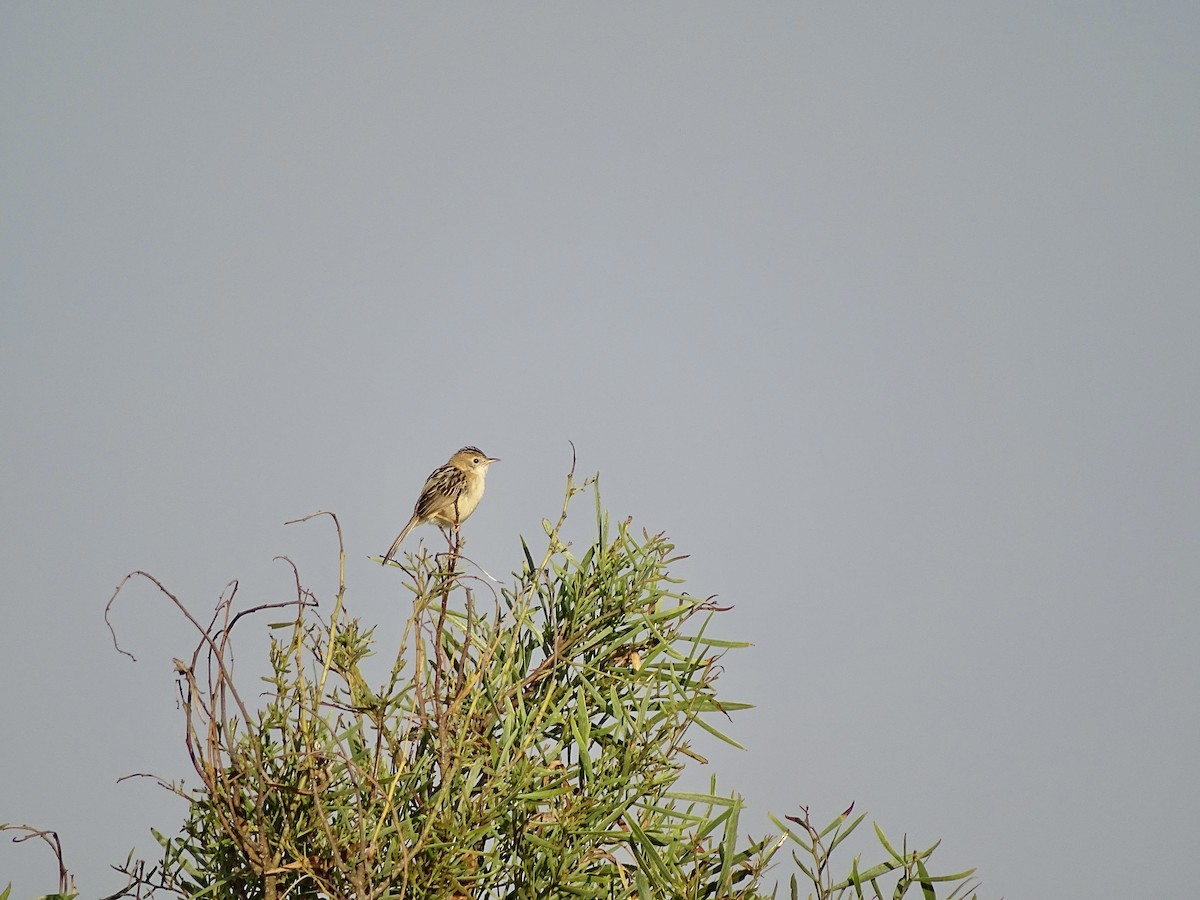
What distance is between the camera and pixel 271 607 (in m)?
2.43

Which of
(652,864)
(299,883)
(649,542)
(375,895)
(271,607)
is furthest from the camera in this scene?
(649,542)

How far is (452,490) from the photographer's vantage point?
28.0 feet

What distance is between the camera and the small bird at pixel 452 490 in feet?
27.8

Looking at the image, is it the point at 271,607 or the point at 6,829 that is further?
the point at 271,607

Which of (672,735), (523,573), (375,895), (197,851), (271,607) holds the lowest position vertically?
(375,895)

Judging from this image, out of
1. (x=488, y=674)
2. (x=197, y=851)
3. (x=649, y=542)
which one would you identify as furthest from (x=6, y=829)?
(x=649, y=542)

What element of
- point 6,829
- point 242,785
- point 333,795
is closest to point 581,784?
point 333,795

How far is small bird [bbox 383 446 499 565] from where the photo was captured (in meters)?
8.48

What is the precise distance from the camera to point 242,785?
7.16 feet

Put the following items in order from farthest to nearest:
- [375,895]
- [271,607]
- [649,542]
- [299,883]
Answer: [649,542], [271,607], [299,883], [375,895]

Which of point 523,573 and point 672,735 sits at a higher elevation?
point 523,573

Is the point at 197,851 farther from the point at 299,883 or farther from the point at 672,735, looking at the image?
the point at 672,735

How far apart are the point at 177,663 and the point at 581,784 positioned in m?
0.80

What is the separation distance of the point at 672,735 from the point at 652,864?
0.32m
